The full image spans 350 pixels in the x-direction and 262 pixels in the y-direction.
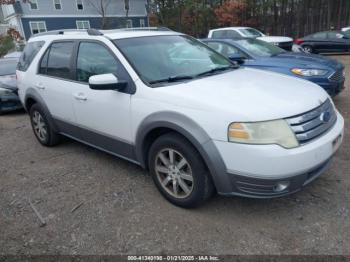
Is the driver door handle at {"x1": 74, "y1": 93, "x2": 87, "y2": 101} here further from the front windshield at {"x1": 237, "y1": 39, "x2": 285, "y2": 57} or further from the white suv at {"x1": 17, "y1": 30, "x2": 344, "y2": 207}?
the front windshield at {"x1": 237, "y1": 39, "x2": 285, "y2": 57}

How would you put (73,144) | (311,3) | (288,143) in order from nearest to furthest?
(288,143)
(73,144)
(311,3)

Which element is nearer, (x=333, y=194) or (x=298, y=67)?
(x=333, y=194)

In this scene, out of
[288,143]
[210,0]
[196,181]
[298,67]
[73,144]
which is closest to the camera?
[288,143]

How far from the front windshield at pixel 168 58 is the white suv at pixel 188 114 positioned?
0.01 m

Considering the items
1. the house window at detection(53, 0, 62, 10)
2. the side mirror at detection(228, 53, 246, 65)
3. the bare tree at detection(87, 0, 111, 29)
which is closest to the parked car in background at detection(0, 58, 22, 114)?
the side mirror at detection(228, 53, 246, 65)

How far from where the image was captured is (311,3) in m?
23.7

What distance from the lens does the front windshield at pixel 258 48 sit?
23.0ft

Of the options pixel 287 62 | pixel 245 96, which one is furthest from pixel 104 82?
pixel 287 62

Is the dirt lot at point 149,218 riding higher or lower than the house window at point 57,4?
lower

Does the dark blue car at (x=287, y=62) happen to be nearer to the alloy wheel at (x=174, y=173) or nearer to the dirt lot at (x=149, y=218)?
the dirt lot at (x=149, y=218)

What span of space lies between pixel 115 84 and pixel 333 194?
244 cm

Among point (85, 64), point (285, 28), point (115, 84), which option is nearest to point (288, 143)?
point (115, 84)

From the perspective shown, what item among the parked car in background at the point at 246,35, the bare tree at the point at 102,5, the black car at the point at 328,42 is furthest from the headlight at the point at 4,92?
the bare tree at the point at 102,5

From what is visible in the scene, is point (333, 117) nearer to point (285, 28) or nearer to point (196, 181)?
point (196, 181)
